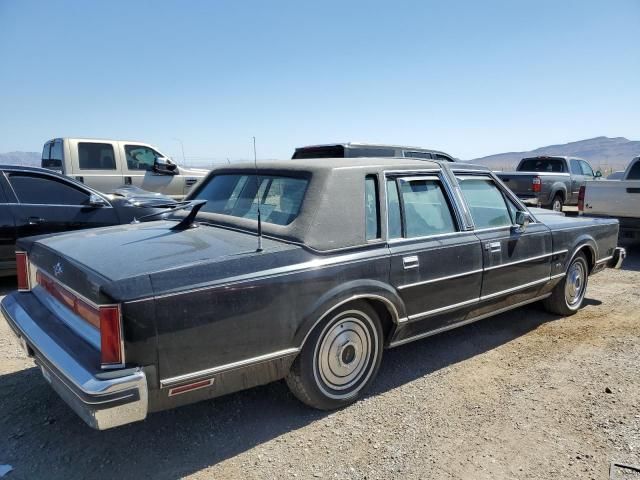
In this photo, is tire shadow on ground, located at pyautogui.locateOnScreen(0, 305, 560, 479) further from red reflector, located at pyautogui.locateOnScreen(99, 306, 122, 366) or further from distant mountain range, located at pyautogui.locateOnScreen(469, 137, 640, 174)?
distant mountain range, located at pyautogui.locateOnScreen(469, 137, 640, 174)

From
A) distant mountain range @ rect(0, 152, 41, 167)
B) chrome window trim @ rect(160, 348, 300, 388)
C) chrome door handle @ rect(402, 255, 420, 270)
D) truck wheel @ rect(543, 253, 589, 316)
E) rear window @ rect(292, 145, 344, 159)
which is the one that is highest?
distant mountain range @ rect(0, 152, 41, 167)

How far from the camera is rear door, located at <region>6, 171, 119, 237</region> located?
6031mm

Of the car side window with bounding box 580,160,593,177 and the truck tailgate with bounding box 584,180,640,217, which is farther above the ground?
the car side window with bounding box 580,160,593,177

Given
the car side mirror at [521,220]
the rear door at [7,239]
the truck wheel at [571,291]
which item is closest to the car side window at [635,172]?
the truck wheel at [571,291]

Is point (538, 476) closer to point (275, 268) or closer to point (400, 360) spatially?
point (400, 360)

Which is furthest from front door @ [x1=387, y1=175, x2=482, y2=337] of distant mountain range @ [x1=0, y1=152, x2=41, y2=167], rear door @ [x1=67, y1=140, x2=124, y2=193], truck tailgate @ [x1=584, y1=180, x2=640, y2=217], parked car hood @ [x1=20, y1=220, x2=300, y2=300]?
rear door @ [x1=67, y1=140, x2=124, y2=193]

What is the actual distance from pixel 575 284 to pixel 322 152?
4987 mm

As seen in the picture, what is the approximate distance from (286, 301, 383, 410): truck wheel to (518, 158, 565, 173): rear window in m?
12.7

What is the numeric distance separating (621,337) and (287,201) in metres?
3.56

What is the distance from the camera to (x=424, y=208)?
12.5 feet

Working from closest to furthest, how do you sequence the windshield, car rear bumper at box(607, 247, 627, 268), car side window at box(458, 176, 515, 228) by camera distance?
the windshield < car side window at box(458, 176, 515, 228) < car rear bumper at box(607, 247, 627, 268)

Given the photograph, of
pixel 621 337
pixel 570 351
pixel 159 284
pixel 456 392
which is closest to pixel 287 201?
pixel 159 284

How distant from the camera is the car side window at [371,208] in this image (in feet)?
11.0

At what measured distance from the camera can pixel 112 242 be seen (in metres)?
3.08
